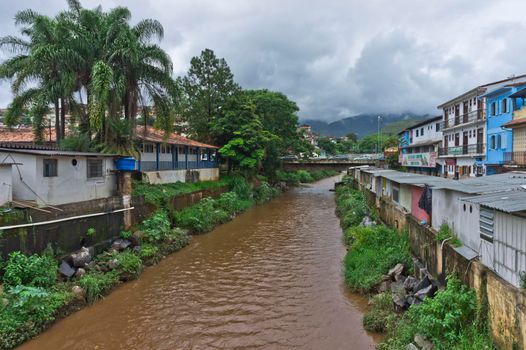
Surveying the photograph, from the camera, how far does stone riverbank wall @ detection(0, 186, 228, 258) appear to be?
40.8 feet

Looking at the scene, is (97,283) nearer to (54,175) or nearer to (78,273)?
(78,273)

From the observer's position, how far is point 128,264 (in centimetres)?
1549

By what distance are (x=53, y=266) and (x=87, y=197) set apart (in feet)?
15.5

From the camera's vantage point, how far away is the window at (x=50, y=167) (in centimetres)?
1459

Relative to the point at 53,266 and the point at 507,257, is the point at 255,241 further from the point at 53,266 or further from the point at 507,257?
the point at 507,257

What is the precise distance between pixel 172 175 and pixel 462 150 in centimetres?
2877

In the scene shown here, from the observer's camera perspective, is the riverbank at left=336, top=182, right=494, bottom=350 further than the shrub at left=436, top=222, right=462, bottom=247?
No

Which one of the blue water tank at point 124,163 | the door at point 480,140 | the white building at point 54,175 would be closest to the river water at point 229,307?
the white building at point 54,175

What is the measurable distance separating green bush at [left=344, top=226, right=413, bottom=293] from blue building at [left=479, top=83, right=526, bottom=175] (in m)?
17.7

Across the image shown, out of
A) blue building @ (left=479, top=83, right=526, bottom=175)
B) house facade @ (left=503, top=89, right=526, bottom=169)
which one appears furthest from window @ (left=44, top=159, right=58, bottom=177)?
blue building @ (left=479, top=83, right=526, bottom=175)

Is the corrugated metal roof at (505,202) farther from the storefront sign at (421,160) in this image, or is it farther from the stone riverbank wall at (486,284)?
the storefront sign at (421,160)

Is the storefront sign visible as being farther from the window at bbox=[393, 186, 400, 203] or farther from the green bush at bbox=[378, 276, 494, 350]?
the green bush at bbox=[378, 276, 494, 350]

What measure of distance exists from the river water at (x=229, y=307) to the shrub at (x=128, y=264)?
45 centimetres

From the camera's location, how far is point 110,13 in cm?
2216
